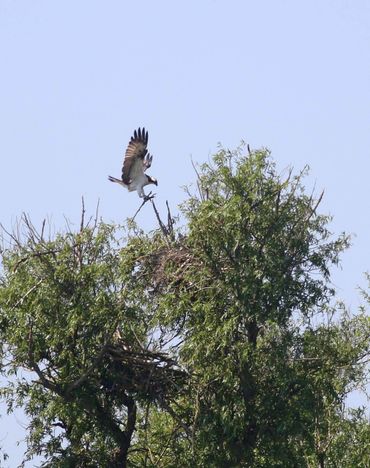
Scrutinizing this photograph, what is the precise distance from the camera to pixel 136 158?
2458 cm

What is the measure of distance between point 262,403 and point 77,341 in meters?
2.87

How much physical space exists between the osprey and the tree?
177 cm

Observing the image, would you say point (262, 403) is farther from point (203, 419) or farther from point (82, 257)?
point (82, 257)

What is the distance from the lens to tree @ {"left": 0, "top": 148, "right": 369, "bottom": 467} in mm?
22156

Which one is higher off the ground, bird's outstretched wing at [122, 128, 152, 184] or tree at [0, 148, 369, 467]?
bird's outstretched wing at [122, 128, 152, 184]

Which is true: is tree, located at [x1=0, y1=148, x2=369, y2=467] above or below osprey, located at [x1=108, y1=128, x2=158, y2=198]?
below

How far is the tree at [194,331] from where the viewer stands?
2216 centimetres

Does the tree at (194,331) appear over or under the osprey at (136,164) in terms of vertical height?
under

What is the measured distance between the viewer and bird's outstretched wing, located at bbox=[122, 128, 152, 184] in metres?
24.3

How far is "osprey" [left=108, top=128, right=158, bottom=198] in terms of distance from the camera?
80.0 ft

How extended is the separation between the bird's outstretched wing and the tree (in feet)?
5.81

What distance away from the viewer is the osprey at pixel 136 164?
80.0ft

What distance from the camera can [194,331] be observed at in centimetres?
2233

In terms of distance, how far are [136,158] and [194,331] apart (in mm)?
3591
